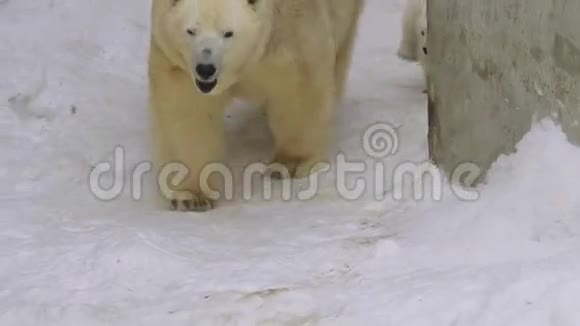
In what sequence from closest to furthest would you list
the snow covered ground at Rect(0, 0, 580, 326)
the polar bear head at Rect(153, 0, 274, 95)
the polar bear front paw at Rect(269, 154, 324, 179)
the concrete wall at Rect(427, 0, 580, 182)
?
the snow covered ground at Rect(0, 0, 580, 326)
the concrete wall at Rect(427, 0, 580, 182)
the polar bear head at Rect(153, 0, 274, 95)
the polar bear front paw at Rect(269, 154, 324, 179)

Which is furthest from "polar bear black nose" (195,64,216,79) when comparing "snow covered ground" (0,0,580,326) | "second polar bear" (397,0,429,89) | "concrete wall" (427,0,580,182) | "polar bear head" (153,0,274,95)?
"second polar bear" (397,0,429,89)

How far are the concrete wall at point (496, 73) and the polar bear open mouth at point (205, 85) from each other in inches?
33.7

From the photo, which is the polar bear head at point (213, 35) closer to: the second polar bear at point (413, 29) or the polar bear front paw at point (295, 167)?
the polar bear front paw at point (295, 167)

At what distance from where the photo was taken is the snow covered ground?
129 inches

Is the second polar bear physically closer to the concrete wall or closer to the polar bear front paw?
the polar bear front paw

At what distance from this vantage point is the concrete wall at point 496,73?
3615 mm

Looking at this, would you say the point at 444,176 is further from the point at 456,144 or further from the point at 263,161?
the point at 263,161

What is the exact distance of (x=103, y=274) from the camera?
3.80 metres

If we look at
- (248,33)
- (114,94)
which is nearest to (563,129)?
(248,33)

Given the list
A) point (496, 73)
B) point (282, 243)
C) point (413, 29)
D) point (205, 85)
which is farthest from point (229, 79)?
point (413, 29)

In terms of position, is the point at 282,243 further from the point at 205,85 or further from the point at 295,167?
the point at 295,167

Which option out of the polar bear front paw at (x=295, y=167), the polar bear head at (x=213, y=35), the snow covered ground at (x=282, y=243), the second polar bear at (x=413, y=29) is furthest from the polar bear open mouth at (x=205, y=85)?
the second polar bear at (x=413, y=29)

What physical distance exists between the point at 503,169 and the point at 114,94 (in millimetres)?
2390

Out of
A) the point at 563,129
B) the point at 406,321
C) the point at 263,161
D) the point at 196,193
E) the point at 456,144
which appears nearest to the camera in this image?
the point at 406,321
